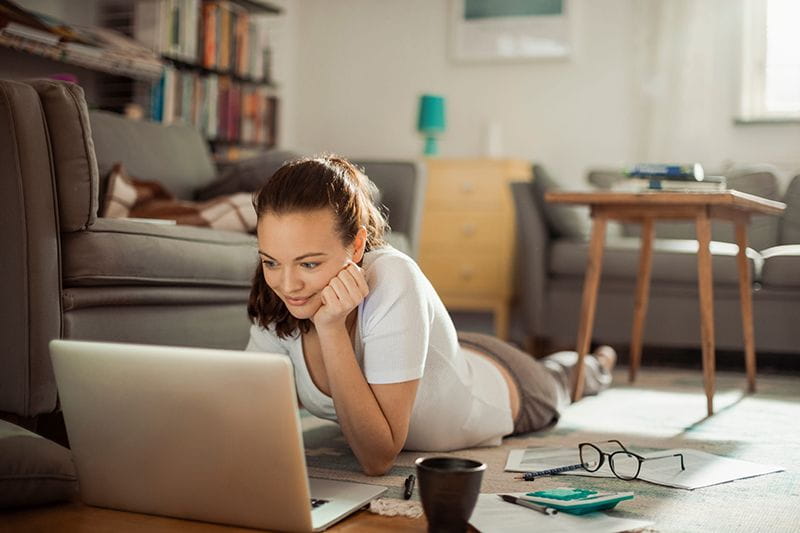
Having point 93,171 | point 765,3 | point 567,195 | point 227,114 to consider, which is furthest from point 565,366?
point 765,3

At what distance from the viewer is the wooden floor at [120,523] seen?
1.24 metres

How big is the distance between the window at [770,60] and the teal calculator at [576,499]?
12.4 ft

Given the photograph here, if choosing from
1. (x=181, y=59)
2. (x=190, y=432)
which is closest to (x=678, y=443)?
(x=190, y=432)

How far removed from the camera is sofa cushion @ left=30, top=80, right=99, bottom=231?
1.84 meters

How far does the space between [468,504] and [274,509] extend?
248 millimetres

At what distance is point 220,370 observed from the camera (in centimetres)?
112

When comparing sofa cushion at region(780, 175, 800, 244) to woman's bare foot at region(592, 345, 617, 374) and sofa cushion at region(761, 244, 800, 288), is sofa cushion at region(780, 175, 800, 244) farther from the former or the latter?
woman's bare foot at region(592, 345, 617, 374)

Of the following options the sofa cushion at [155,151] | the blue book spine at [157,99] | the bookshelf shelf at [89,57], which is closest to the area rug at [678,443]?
the sofa cushion at [155,151]

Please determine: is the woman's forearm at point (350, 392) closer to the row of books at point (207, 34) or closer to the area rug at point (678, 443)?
the area rug at point (678, 443)

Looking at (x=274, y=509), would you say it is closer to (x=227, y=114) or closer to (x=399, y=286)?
(x=399, y=286)

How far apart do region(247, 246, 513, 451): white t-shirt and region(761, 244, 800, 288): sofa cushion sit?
1.88 m

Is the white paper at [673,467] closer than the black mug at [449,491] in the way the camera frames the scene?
No

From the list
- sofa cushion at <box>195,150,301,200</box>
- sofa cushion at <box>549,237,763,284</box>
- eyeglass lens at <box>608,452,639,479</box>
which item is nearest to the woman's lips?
eyeglass lens at <box>608,452,639,479</box>

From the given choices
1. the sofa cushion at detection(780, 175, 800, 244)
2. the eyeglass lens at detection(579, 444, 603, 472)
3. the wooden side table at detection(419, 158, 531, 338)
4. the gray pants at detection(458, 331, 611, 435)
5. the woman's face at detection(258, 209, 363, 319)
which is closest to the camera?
the woman's face at detection(258, 209, 363, 319)
